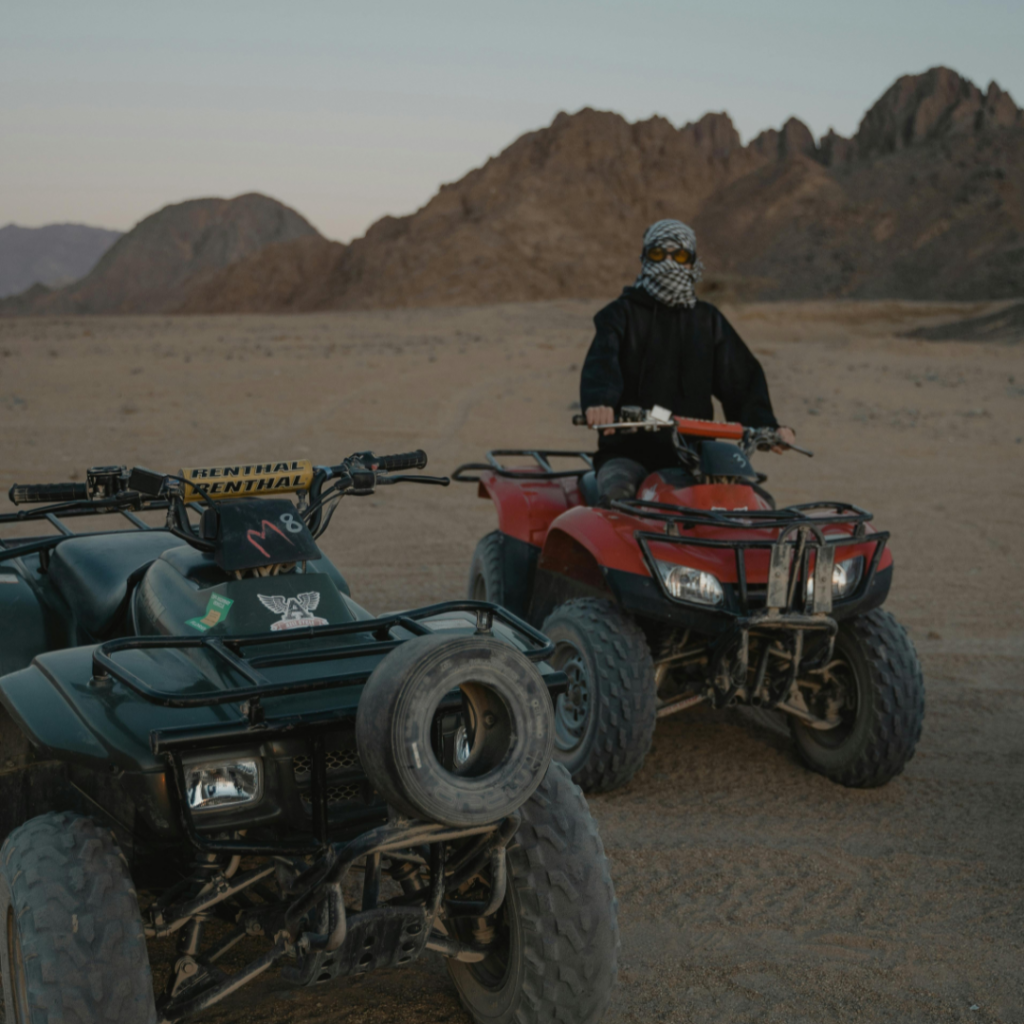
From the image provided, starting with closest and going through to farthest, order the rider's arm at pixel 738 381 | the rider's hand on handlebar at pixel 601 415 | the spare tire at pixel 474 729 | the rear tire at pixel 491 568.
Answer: the spare tire at pixel 474 729 → the rider's hand on handlebar at pixel 601 415 → the rider's arm at pixel 738 381 → the rear tire at pixel 491 568

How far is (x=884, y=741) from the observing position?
454 centimetres

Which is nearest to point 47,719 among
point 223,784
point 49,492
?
point 223,784

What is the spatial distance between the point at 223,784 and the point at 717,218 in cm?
8645

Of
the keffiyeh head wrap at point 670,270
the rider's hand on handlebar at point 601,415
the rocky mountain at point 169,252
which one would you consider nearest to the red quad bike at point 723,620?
the rider's hand on handlebar at point 601,415

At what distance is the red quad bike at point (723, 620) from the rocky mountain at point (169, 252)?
110 metres

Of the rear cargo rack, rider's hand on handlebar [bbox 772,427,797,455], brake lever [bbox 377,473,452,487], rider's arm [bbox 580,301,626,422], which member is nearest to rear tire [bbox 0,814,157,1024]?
the rear cargo rack

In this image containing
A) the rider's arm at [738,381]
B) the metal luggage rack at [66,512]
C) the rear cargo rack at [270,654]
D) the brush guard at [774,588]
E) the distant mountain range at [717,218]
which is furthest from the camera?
the distant mountain range at [717,218]

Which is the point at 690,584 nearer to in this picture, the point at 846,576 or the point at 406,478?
the point at 846,576

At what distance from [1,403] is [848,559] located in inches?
580

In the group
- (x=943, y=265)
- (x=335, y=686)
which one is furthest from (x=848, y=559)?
(x=943, y=265)

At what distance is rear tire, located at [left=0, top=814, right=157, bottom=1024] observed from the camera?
223 cm

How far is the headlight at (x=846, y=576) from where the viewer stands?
445 cm

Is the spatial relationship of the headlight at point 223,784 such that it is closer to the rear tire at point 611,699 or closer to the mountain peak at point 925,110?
the rear tire at point 611,699

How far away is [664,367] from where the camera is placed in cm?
553
